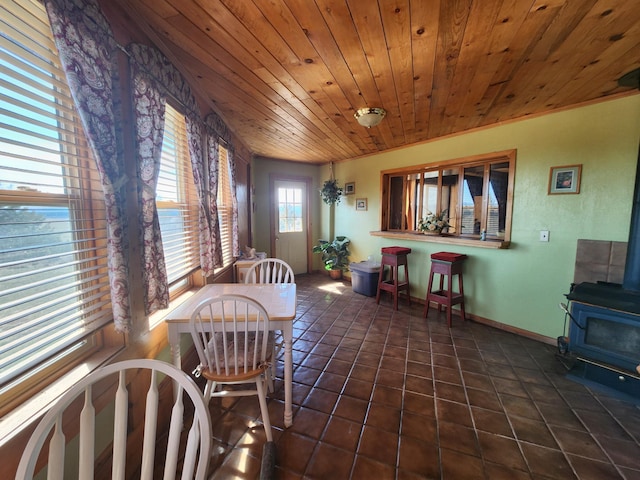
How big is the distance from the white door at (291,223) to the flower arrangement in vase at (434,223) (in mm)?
2496

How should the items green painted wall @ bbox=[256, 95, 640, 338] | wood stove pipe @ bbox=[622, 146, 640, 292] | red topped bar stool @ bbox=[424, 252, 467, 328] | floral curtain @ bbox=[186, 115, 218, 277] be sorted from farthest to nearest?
red topped bar stool @ bbox=[424, 252, 467, 328] < green painted wall @ bbox=[256, 95, 640, 338] < floral curtain @ bbox=[186, 115, 218, 277] < wood stove pipe @ bbox=[622, 146, 640, 292]

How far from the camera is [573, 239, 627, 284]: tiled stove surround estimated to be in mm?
2244

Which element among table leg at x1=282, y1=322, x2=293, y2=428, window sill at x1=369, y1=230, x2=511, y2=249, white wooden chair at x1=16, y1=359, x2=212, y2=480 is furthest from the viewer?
window sill at x1=369, y1=230, x2=511, y2=249

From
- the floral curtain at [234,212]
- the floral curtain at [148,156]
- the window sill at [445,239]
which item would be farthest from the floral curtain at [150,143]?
the window sill at [445,239]

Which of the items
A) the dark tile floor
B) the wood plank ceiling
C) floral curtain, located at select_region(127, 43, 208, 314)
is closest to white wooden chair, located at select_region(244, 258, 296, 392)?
the dark tile floor

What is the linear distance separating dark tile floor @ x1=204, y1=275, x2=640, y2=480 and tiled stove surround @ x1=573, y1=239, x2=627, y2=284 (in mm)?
796

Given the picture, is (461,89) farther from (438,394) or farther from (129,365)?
(129,365)

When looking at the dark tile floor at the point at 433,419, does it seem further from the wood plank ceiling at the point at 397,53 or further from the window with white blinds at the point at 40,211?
the wood plank ceiling at the point at 397,53

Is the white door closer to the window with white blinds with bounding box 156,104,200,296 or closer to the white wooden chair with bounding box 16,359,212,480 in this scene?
the window with white blinds with bounding box 156,104,200,296

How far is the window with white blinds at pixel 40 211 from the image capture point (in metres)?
0.85

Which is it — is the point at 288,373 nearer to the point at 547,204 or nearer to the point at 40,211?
the point at 40,211

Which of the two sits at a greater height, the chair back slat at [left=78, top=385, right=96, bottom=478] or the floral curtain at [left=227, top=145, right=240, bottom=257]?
the floral curtain at [left=227, top=145, right=240, bottom=257]

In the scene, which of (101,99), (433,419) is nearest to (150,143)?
(101,99)

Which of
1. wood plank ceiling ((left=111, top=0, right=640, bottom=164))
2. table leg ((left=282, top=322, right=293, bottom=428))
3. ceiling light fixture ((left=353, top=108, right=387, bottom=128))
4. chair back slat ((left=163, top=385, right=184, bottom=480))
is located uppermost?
wood plank ceiling ((left=111, top=0, right=640, bottom=164))
